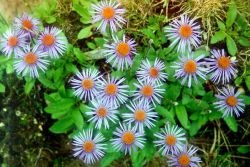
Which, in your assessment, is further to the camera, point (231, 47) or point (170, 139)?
point (231, 47)

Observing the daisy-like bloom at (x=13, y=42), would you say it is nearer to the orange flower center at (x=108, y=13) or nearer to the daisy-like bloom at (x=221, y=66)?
the orange flower center at (x=108, y=13)

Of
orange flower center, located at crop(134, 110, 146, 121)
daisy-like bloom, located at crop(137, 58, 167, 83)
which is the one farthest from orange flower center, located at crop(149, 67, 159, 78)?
orange flower center, located at crop(134, 110, 146, 121)

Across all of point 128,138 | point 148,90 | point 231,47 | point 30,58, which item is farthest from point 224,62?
point 30,58

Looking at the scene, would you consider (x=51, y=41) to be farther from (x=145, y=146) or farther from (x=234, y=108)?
(x=234, y=108)

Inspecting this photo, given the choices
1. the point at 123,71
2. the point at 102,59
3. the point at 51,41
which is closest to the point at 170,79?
the point at 123,71

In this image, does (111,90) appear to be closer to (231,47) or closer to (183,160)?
(183,160)

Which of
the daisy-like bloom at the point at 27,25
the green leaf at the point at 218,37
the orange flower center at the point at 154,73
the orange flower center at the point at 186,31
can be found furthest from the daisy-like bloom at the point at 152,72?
the daisy-like bloom at the point at 27,25
